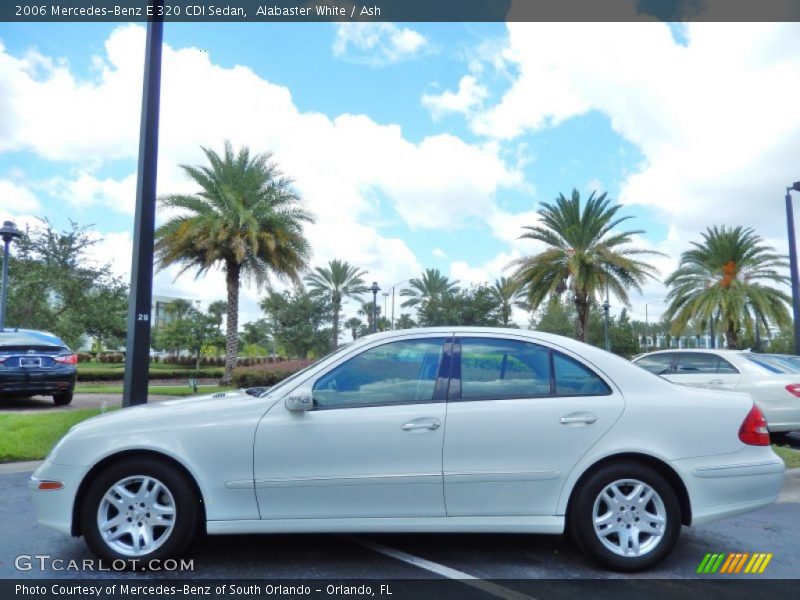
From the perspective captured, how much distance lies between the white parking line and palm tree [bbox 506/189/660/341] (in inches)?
800

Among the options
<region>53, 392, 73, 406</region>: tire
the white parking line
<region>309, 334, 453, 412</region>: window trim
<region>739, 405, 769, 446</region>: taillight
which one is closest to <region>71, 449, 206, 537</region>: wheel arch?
<region>309, 334, 453, 412</region>: window trim

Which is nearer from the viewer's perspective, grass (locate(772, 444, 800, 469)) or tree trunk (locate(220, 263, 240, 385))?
grass (locate(772, 444, 800, 469))

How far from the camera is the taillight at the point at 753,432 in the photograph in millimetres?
3795

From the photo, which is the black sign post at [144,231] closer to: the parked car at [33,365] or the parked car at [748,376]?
the parked car at [33,365]

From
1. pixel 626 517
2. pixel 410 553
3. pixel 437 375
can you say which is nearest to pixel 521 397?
pixel 437 375

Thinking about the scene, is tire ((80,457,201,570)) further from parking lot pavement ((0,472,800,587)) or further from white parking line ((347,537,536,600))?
white parking line ((347,537,536,600))

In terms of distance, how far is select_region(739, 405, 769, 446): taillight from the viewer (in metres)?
3.79

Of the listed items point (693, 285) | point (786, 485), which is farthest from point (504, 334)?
point (693, 285)

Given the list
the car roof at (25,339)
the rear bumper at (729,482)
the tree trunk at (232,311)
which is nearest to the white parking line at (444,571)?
the rear bumper at (729,482)

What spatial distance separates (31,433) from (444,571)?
6.67 metres

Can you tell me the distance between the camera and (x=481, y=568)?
374 centimetres

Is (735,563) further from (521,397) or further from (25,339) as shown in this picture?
(25,339)

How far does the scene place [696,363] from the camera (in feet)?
29.1

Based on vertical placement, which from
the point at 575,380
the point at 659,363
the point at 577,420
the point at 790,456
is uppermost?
the point at 659,363
